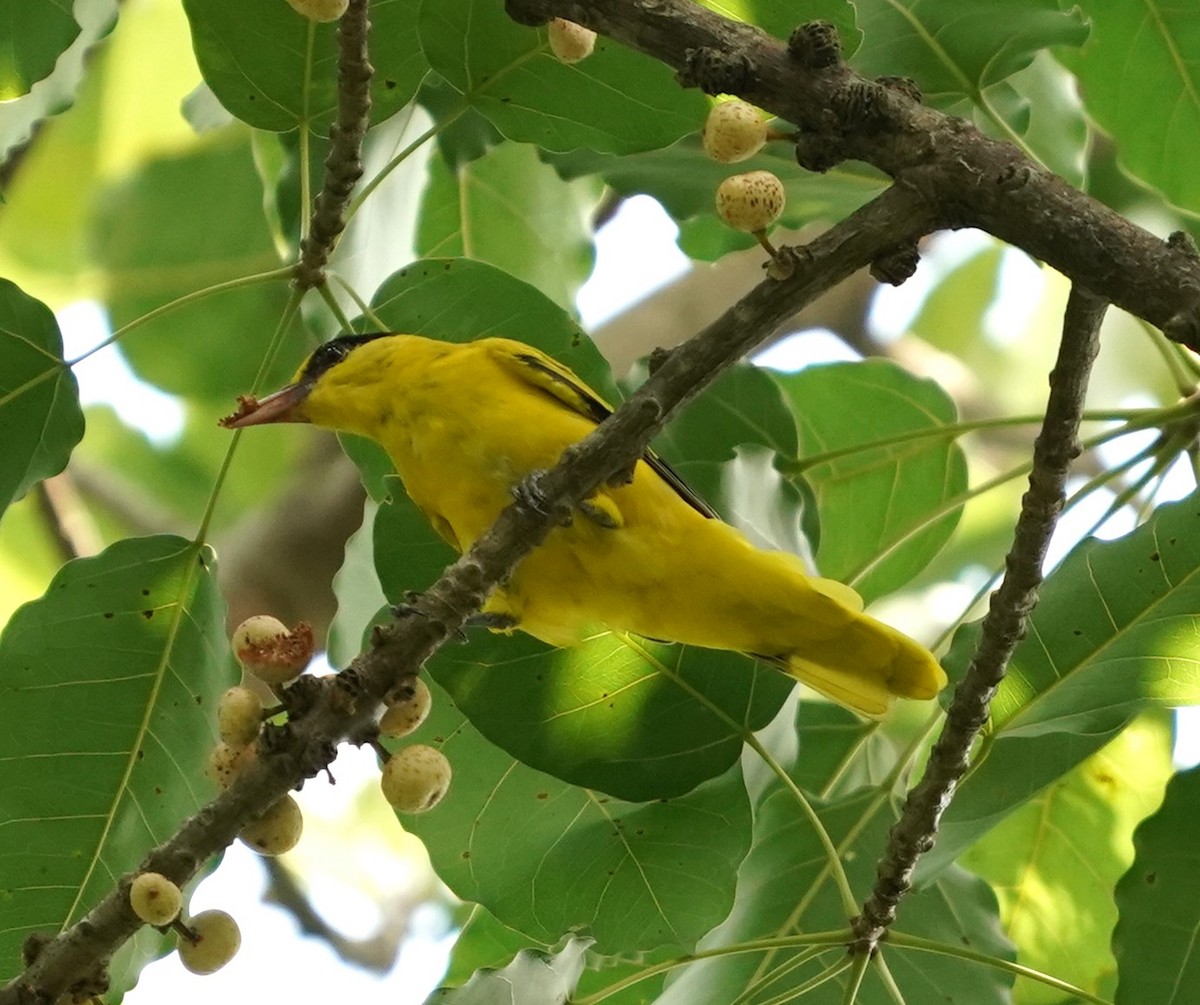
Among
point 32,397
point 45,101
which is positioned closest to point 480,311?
point 32,397

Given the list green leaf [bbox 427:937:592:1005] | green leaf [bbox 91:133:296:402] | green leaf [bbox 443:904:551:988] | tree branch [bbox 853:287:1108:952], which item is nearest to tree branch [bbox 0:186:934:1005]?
tree branch [bbox 853:287:1108:952]

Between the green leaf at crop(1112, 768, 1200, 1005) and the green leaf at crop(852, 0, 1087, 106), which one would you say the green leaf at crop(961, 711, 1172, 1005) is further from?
the green leaf at crop(852, 0, 1087, 106)

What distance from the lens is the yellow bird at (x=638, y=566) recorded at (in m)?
2.39

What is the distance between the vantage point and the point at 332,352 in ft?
9.05

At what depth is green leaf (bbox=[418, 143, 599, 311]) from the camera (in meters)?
3.15

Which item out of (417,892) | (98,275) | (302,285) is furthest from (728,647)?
(417,892)

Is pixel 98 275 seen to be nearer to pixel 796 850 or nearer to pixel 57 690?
pixel 57 690

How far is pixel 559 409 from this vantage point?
2537 millimetres

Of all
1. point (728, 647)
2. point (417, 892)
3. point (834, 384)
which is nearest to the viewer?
point (728, 647)

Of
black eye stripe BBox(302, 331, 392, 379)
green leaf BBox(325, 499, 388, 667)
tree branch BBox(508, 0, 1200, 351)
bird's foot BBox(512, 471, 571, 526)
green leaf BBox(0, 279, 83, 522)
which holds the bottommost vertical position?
bird's foot BBox(512, 471, 571, 526)

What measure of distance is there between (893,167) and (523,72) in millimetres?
787

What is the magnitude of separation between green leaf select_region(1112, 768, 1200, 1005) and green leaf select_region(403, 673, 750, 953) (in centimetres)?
57

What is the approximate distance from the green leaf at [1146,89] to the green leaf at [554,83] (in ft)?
2.51

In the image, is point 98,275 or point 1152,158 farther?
point 98,275
